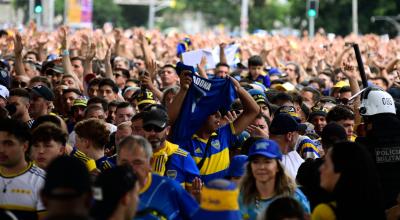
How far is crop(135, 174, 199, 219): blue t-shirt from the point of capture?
24.7 ft

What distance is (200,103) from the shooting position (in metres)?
11.0

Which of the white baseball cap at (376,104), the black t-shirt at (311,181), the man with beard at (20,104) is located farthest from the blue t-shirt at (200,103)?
the man with beard at (20,104)

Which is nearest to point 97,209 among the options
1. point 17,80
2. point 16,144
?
point 16,144

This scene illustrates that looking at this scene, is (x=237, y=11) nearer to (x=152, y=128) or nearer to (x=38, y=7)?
(x=38, y=7)

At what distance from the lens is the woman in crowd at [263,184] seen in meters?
7.88

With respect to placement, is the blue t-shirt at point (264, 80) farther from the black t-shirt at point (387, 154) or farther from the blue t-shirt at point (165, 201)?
the blue t-shirt at point (165, 201)

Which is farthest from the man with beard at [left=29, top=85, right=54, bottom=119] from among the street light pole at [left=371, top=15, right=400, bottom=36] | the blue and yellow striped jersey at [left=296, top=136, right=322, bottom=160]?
the street light pole at [left=371, top=15, right=400, bottom=36]

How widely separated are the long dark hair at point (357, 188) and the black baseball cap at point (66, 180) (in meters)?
1.77

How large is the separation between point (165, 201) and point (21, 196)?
1.21 metres

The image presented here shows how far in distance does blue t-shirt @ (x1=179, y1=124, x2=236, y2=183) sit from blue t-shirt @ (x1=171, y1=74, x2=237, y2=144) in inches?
3.6

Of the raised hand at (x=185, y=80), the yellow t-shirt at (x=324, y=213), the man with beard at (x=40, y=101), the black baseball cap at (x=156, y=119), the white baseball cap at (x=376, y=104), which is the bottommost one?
the yellow t-shirt at (x=324, y=213)

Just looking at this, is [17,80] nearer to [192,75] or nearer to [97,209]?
[192,75]

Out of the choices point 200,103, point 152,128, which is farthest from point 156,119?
point 200,103

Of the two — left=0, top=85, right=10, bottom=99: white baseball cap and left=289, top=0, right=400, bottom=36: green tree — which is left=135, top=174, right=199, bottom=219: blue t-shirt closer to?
left=0, top=85, right=10, bottom=99: white baseball cap
